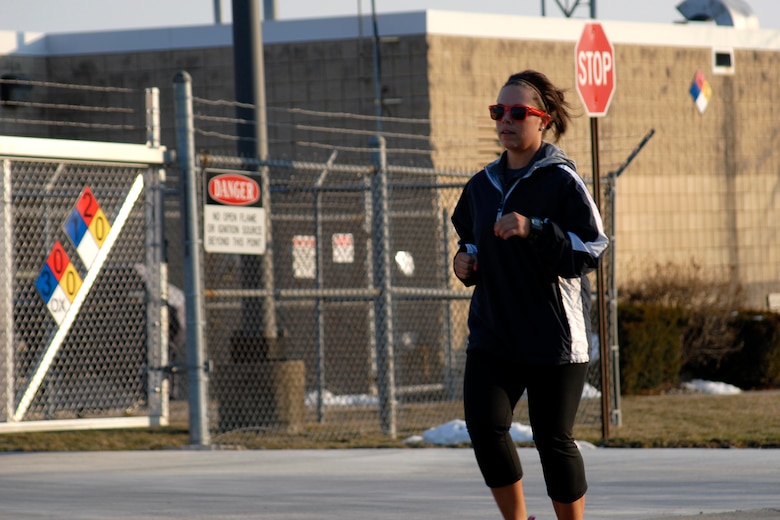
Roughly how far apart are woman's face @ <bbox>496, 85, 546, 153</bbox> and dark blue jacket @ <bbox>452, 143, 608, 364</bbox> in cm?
7

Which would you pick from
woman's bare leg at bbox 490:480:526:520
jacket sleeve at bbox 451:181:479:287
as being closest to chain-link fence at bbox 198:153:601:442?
jacket sleeve at bbox 451:181:479:287

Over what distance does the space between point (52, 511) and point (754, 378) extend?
39.4ft

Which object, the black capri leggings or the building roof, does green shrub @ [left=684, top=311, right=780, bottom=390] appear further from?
the black capri leggings

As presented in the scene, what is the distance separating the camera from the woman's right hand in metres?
5.21

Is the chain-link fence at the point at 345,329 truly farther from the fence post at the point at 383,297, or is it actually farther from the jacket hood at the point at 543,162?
the jacket hood at the point at 543,162

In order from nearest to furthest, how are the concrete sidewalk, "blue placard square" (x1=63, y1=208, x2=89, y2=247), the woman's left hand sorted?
the woman's left hand
the concrete sidewalk
"blue placard square" (x1=63, y1=208, x2=89, y2=247)

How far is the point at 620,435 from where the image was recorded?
1122cm

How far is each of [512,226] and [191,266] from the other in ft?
21.0

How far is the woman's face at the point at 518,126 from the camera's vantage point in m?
5.21

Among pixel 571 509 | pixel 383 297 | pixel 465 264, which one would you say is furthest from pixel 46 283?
pixel 571 509

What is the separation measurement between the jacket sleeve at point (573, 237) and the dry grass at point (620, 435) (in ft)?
17.8

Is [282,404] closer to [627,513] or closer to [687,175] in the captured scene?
[627,513]

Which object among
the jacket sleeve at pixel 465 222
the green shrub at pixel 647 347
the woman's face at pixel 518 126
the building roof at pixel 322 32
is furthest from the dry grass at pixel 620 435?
the building roof at pixel 322 32

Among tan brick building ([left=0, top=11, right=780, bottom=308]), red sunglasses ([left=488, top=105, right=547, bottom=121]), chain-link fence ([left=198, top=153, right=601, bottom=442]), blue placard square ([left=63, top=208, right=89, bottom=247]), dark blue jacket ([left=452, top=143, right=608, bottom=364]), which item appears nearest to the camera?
dark blue jacket ([left=452, top=143, right=608, bottom=364])
